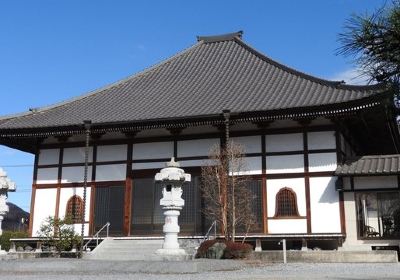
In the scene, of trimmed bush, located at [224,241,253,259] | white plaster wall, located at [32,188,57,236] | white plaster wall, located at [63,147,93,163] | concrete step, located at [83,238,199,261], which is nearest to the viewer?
trimmed bush, located at [224,241,253,259]

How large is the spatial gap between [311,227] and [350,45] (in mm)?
13302

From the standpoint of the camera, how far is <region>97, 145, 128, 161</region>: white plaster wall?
786 inches

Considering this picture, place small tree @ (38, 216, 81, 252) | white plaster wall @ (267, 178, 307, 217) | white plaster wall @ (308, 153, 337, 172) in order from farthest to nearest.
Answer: small tree @ (38, 216, 81, 252) → white plaster wall @ (267, 178, 307, 217) → white plaster wall @ (308, 153, 337, 172)

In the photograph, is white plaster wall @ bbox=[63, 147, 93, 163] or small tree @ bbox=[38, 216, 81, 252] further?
white plaster wall @ bbox=[63, 147, 93, 163]

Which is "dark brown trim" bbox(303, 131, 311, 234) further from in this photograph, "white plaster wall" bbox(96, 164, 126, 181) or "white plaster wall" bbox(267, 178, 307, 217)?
"white plaster wall" bbox(96, 164, 126, 181)

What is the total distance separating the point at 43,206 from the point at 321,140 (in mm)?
11304

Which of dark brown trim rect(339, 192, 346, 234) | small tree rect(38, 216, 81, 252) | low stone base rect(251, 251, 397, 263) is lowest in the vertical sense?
low stone base rect(251, 251, 397, 263)

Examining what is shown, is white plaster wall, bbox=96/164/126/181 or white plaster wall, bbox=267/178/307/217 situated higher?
white plaster wall, bbox=96/164/126/181

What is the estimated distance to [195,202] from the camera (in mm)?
18625

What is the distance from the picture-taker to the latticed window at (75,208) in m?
19.9

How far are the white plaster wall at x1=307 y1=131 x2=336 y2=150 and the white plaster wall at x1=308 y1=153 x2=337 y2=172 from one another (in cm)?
29

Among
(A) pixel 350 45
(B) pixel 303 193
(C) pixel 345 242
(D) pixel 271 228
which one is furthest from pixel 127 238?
(A) pixel 350 45

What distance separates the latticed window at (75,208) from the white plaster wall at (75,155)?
150 centimetres

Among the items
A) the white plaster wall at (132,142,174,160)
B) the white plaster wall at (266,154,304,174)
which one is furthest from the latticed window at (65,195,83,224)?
the white plaster wall at (266,154,304,174)
